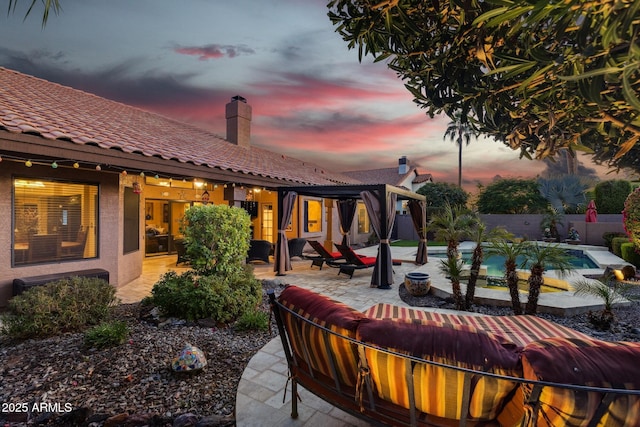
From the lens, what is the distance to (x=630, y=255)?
391 inches

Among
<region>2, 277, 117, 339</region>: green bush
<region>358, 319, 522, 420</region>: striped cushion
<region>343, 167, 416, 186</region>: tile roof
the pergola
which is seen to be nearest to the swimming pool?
the pergola

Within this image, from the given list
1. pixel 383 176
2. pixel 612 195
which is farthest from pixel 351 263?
pixel 383 176

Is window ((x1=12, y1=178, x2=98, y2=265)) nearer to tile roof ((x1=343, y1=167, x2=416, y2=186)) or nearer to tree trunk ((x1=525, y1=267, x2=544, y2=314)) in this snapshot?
tree trunk ((x1=525, y1=267, x2=544, y2=314))

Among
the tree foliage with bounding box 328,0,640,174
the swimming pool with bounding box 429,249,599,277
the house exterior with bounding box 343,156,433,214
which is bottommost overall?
the swimming pool with bounding box 429,249,599,277

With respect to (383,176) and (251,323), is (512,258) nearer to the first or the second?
(251,323)

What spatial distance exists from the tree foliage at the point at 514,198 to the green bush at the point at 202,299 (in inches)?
893

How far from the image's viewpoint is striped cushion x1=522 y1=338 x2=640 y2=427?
1277 mm

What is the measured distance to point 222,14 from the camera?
837 centimetres

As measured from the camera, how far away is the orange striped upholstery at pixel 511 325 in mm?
3059

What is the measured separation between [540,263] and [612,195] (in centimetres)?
1859

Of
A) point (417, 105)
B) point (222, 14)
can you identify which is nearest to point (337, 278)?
point (417, 105)

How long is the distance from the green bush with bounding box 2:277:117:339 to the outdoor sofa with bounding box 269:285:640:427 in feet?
11.6

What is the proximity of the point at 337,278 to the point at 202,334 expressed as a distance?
5132mm

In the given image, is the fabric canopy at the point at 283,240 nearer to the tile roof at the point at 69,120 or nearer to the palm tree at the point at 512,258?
the tile roof at the point at 69,120
